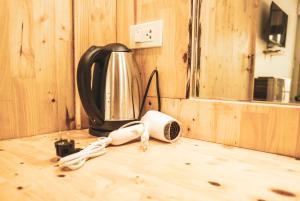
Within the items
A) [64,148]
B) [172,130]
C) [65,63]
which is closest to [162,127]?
[172,130]

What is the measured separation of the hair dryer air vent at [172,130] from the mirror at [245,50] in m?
0.13

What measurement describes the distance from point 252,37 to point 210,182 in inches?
27.4

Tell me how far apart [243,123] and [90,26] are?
2.01ft

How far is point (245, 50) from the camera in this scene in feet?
2.93

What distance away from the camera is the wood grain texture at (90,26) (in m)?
0.76

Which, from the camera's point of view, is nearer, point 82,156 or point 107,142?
point 82,156

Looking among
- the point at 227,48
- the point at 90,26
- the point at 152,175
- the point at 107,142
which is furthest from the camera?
the point at 227,48

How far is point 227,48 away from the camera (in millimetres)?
901

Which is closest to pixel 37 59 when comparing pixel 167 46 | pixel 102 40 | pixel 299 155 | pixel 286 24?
pixel 102 40

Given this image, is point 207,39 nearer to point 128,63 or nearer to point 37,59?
point 128,63

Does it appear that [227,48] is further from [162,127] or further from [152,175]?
[152,175]

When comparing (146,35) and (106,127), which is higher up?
(146,35)

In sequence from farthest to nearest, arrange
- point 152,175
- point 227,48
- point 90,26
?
point 227,48
point 90,26
point 152,175

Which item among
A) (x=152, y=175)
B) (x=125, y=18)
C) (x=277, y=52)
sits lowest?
(x=152, y=175)
